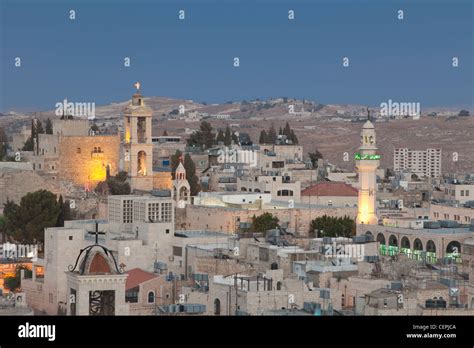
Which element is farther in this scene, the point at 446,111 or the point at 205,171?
the point at 446,111

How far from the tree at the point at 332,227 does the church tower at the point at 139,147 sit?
353 inches

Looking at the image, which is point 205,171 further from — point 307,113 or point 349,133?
point 307,113

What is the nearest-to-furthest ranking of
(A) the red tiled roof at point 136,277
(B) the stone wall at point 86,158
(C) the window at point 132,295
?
1. (C) the window at point 132,295
2. (A) the red tiled roof at point 136,277
3. (B) the stone wall at point 86,158

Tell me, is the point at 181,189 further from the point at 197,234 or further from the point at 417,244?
the point at 417,244

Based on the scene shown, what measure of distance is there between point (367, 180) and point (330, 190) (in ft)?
29.0

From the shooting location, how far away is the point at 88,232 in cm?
4909

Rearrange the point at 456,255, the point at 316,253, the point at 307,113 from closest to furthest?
1. the point at 316,253
2. the point at 456,255
3. the point at 307,113

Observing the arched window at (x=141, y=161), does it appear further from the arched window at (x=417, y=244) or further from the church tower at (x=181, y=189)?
the arched window at (x=417, y=244)

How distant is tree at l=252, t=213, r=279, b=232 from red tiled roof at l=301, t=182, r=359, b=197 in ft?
31.7

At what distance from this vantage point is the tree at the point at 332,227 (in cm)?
5488

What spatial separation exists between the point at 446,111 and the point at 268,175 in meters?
113

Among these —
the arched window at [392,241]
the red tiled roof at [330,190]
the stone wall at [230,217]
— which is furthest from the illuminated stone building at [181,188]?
the arched window at [392,241]

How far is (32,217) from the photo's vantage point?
2094 inches
